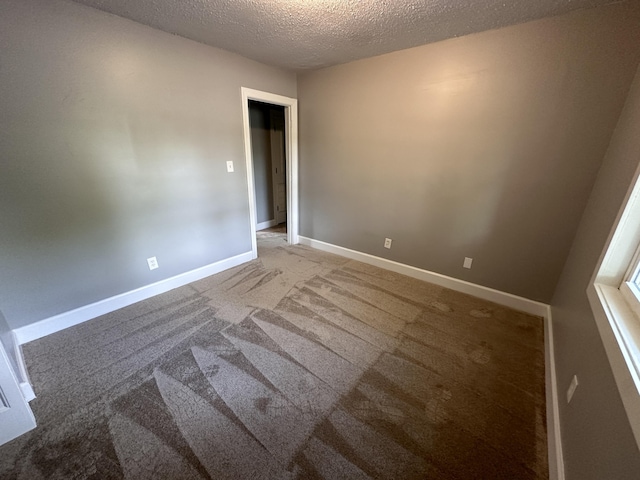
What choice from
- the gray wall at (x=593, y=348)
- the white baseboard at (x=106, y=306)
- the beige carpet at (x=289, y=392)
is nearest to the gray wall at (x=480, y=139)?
the gray wall at (x=593, y=348)

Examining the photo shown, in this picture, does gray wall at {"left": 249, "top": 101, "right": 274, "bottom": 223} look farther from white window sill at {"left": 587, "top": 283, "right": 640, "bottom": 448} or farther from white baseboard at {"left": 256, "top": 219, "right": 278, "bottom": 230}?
white window sill at {"left": 587, "top": 283, "right": 640, "bottom": 448}

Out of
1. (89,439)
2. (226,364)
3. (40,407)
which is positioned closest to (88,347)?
(40,407)

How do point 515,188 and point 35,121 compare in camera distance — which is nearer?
point 35,121

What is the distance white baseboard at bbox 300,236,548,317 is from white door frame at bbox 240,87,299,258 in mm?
633

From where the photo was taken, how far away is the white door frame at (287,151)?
9.25ft

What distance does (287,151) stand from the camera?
3492 millimetres

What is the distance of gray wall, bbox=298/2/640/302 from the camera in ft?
5.80

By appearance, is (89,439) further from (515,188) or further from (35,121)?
(515,188)

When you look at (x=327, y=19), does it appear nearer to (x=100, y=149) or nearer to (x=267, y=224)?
(x=100, y=149)

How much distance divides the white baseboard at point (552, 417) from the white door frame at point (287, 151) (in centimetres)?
302

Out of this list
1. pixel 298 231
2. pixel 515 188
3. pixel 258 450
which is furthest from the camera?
pixel 298 231

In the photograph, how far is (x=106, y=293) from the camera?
2199 mm

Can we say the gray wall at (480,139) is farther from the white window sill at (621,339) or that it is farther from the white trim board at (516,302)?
the white window sill at (621,339)

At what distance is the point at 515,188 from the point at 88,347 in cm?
362
